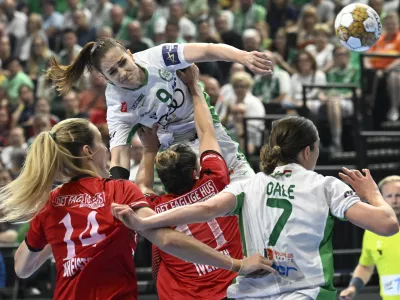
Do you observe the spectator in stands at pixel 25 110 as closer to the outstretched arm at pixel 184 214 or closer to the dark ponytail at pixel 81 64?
the dark ponytail at pixel 81 64

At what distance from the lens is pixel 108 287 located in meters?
4.07

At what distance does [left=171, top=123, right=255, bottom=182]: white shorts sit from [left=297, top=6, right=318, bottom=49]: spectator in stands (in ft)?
22.8

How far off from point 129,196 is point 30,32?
1051cm

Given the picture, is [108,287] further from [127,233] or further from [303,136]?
[303,136]

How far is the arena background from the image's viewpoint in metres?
9.47

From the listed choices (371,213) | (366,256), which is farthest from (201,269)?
(366,256)

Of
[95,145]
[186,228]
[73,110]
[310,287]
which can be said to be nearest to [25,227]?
[73,110]

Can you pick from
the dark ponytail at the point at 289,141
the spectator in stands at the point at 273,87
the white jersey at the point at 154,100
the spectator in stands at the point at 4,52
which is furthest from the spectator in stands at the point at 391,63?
the dark ponytail at the point at 289,141

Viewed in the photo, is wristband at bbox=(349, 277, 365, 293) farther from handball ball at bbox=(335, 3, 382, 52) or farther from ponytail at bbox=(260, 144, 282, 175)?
ponytail at bbox=(260, 144, 282, 175)

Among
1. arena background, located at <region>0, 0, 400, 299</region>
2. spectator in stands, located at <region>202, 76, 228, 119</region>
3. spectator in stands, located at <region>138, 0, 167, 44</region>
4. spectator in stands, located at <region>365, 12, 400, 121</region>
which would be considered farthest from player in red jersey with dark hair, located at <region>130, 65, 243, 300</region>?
spectator in stands, located at <region>138, 0, 167, 44</region>

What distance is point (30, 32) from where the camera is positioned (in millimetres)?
14000

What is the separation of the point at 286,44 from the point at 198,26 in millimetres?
1405

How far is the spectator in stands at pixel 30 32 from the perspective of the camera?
547 inches

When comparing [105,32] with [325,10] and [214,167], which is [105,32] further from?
[214,167]
